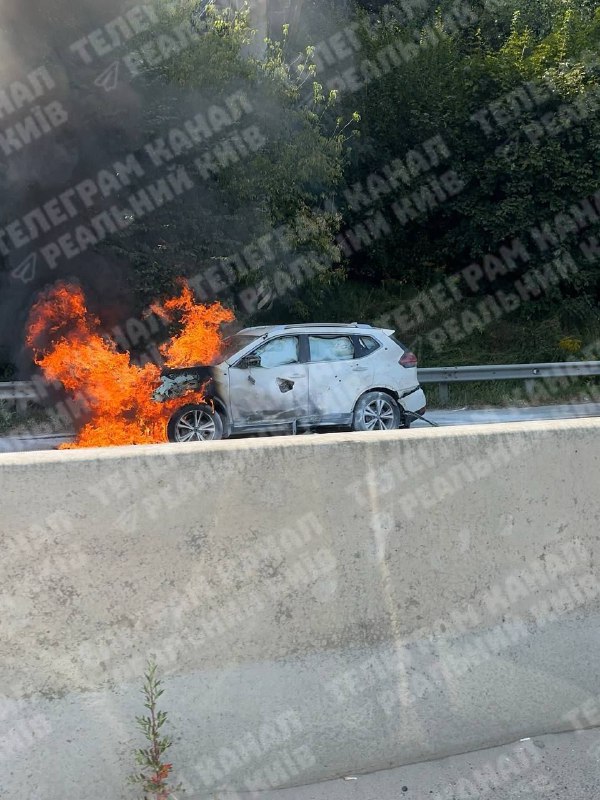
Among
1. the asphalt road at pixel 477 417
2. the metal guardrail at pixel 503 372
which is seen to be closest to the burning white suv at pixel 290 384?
the asphalt road at pixel 477 417

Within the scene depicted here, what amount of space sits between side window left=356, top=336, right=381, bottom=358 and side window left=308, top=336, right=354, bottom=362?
9 centimetres

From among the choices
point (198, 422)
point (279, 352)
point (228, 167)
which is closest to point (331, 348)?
point (279, 352)

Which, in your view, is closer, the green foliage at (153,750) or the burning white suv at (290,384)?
the green foliage at (153,750)

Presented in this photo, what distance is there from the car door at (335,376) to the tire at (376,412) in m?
0.13

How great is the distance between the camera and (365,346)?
11922 mm

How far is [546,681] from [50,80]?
1548 cm

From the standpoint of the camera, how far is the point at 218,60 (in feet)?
56.6

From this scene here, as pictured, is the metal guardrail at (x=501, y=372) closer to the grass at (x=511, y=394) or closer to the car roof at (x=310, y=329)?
the grass at (x=511, y=394)

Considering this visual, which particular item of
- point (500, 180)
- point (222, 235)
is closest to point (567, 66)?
point (500, 180)

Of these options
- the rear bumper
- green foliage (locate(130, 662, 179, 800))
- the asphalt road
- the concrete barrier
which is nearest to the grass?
the asphalt road

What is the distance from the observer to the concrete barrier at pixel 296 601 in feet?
9.28

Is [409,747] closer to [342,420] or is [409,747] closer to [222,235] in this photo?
[342,420]

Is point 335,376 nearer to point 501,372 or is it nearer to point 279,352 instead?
point 279,352

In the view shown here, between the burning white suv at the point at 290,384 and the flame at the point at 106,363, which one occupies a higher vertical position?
the flame at the point at 106,363
